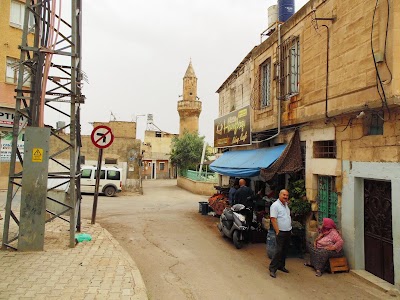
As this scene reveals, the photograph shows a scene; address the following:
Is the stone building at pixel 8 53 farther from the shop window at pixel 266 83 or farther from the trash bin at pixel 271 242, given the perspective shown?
the trash bin at pixel 271 242

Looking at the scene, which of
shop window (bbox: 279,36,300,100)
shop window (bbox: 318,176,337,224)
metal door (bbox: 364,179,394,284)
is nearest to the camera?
metal door (bbox: 364,179,394,284)

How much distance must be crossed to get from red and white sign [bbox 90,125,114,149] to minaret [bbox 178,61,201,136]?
3336cm

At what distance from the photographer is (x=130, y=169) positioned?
26.1 m

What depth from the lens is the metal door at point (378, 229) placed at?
5.99 m

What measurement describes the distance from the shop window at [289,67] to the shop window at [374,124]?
2845 millimetres

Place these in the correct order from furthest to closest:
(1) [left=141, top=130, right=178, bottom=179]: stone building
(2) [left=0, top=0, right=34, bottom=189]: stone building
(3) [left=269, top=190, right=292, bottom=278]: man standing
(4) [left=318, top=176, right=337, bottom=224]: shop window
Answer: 1. (1) [left=141, top=130, right=178, bottom=179]: stone building
2. (2) [left=0, top=0, right=34, bottom=189]: stone building
3. (4) [left=318, top=176, right=337, bottom=224]: shop window
4. (3) [left=269, top=190, right=292, bottom=278]: man standing

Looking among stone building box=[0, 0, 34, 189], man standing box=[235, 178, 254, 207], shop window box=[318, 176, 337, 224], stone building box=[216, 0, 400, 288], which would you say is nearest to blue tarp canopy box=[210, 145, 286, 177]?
man standing box=[235, 178, 254, 207]

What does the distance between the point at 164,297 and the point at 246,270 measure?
2.18m

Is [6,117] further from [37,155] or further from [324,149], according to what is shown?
[324,149]

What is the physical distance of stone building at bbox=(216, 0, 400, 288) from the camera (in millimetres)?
5734

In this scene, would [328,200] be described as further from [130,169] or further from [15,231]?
[130,169]

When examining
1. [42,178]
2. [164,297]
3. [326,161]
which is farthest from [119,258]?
[326,161]

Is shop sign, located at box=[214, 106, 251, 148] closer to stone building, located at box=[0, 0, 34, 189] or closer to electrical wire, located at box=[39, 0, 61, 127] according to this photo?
electrical wire, located at box=[39, 0, 61, 127]

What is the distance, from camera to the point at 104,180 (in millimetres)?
21391
